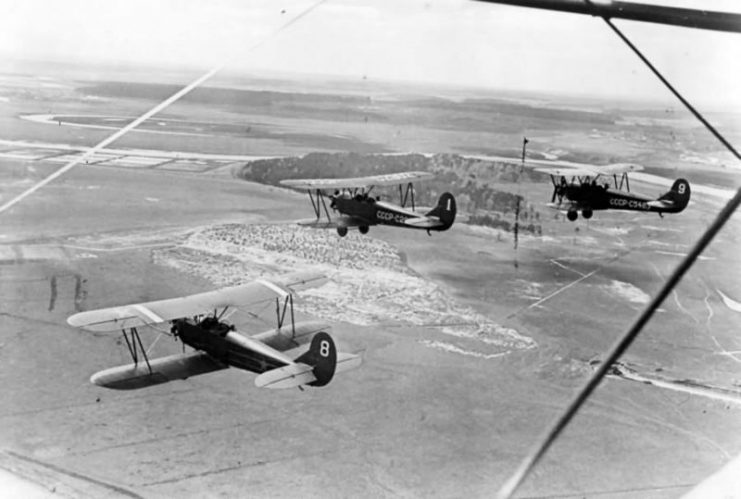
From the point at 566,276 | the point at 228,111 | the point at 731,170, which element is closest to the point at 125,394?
the point at 228,111

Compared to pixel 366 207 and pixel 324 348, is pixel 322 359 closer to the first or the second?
pixel 324 348

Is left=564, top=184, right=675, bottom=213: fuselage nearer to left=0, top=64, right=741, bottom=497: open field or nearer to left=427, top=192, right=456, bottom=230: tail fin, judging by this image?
left=0, top=64, right=741, bottom=497: open field

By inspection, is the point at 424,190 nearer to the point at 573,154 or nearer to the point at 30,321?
the point at 573,154

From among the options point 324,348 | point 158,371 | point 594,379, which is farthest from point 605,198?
point 594,379

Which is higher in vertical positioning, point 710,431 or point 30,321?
point 30,321

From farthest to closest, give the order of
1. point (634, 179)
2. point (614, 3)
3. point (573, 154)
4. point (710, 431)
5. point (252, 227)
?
1. point (252, 227)
2. point (573, 154)
3. point (710, 431)
4. point (634, 179)
5. point (614, 3)

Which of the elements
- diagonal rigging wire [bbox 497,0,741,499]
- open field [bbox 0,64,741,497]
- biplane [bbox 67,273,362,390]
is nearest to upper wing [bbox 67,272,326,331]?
biplane [bbox 67,273,362,390]
